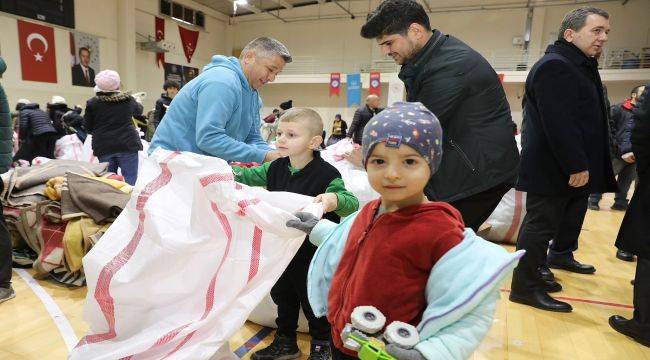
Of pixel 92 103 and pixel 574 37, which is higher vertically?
pixel 574 37

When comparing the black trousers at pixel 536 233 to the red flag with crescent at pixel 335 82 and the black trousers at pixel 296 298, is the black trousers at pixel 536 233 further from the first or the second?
the red flag with crescent at pixel 335 82

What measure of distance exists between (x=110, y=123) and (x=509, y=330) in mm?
3398

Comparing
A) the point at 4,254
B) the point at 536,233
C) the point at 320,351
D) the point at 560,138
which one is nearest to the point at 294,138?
the point at 320,351

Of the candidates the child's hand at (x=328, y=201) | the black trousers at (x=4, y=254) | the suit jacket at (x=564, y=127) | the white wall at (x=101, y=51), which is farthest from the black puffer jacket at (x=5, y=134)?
the white wall at (x=101, y=51)

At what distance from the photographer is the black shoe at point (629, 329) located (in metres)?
1.94

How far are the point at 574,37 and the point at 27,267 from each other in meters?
3.58

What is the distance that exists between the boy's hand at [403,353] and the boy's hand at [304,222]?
0.44m

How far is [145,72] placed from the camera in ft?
41.1

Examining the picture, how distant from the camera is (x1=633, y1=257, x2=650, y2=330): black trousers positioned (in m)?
1.90

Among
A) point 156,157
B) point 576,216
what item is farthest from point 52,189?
point 576,216

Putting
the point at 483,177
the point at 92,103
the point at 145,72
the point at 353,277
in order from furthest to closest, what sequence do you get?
the point at 145,72 → the point at 92,103 → the point at 483,177 → the point at 353,277

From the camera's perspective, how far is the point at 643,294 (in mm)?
1912

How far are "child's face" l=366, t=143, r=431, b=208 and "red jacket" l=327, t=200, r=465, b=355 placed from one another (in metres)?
0.05

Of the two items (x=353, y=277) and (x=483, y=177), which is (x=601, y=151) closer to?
(x=483, y=177)
